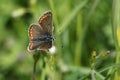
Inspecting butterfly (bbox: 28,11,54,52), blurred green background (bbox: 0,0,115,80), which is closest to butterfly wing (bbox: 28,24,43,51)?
butterfly (bbox: 28,11,54,52)

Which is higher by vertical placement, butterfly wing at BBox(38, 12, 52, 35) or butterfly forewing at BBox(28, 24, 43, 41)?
butterfly wing at BBox(38, 12, 52, 35)

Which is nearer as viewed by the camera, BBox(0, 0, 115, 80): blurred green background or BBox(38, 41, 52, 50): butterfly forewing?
BBox(38, 41, 52, 50): butterfly forewing

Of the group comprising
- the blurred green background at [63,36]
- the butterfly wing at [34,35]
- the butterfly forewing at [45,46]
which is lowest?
the butterfly forewing at [45,46]

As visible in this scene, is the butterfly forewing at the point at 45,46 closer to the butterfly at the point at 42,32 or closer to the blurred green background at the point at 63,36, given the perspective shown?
the butterfly at the point at 42,32

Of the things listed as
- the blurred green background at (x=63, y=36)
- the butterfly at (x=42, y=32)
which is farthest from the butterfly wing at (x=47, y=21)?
the blurred green background at (x=63, y=36)

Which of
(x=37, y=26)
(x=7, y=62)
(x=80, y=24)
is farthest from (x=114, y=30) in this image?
(x=7, y=62)

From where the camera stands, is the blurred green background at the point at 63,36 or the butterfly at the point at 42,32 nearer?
the butterfly at the point at 42,32

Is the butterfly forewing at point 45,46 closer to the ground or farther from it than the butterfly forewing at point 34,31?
closer to the ground

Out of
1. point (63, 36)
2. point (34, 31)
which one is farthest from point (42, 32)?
point (63, 36)

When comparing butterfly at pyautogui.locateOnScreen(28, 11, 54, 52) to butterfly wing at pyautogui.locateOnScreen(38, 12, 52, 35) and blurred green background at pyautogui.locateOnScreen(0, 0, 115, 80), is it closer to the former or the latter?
butterfly wing at pyautogui.locateOnScreen(38, 12, 52, 35)
